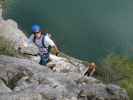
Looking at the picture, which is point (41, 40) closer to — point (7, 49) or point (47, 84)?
point (47, 84)

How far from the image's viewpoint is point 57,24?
2100 inches

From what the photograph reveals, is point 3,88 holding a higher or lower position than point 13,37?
lower

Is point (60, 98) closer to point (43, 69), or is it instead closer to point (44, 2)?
point (43, 69)

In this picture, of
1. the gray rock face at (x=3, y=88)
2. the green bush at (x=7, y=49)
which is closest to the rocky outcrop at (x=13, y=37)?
the green bush at (x=7, y=49)

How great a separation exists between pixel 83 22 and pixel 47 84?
4043 cm

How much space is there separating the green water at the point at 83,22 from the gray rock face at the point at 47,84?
3123cm

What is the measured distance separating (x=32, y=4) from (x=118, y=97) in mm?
39094

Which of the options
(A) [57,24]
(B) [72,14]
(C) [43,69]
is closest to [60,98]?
(C) [43,69]

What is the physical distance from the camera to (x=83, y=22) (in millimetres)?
55219

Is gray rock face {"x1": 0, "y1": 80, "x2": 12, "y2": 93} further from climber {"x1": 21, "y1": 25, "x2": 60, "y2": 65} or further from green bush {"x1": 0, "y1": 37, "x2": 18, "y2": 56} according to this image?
green bush {"x1": 0, "y1": 37, "x2": 18, "y2": 56}

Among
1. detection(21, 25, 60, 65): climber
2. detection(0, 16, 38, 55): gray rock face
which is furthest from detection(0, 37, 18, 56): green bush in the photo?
detection(21, 25, 60, 65): climber

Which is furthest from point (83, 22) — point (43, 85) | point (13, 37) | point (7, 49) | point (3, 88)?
point (3, 88)

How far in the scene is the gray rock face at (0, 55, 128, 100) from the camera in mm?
14133

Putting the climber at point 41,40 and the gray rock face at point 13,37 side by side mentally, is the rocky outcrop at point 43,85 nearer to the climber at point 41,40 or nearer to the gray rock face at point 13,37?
the climber at point 41,40
